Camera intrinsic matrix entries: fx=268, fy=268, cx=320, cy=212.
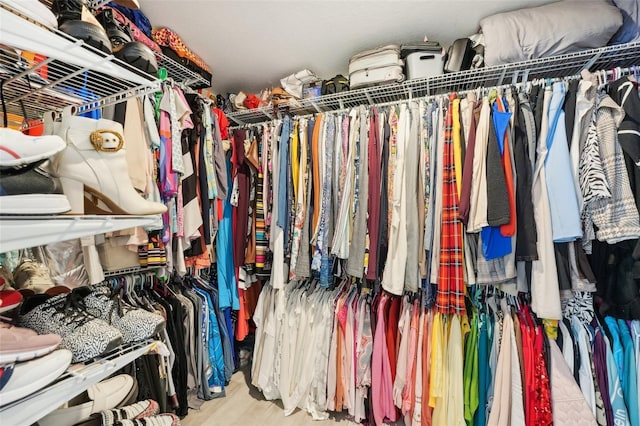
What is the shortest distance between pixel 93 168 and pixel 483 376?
168 centimetres

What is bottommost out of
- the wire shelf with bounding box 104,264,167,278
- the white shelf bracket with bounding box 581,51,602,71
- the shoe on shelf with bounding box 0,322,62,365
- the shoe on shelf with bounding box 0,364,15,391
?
the wire shelf with bounding box 104,264,167,278

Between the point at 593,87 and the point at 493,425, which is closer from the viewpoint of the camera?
the point at 593,87

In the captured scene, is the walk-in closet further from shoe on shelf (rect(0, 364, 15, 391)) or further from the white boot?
shoe on shelf (rect(0, 364, 15, 391))

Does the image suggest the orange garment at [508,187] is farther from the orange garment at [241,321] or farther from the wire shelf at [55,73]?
the orange garment at [241,321]

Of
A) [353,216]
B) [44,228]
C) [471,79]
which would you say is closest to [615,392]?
[353,216]

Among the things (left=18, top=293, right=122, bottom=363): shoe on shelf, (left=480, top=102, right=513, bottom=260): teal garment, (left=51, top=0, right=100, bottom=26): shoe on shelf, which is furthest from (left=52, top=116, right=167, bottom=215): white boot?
(left=480, top=102, right=513, bottom=260): teal garment

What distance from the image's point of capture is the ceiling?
1324 millimetres

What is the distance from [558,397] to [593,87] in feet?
4.24

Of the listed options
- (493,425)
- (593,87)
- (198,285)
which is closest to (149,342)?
(198,285)

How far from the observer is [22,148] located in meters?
0.43

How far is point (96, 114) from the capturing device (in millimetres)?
1006

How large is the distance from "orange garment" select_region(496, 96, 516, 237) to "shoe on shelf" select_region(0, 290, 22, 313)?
146 centimetres

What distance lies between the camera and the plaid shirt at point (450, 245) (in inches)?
46.4

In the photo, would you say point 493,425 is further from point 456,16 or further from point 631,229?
point 456,16
